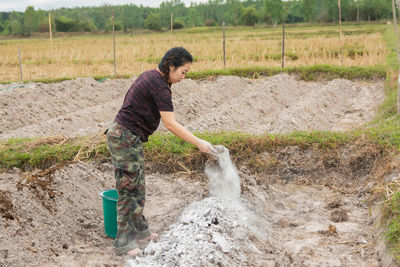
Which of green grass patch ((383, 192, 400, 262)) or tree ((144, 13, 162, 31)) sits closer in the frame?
green grass patch ((383, 192, 400, 262))

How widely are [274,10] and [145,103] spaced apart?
190 feet

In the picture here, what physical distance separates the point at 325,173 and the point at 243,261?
218 centimetres

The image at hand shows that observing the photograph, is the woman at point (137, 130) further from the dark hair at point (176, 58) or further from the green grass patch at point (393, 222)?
the green grass patch at point (393, 222)

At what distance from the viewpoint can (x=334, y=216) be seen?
13.4 ft

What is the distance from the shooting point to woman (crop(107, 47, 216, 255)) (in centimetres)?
321

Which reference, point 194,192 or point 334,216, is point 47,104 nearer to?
point 194,192

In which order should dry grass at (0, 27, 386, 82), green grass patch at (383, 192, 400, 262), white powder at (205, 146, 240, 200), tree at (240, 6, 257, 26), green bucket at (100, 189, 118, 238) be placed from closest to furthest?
1. green grass patch at (383, 192, 400, 262)
2. green bucket at (100, 189, 118, 238)
3. white powder at (205, 146, 240, 200)
4. dry grass at (0, 27, 386, 82)
5. tree at (240, 6, 257, 26)

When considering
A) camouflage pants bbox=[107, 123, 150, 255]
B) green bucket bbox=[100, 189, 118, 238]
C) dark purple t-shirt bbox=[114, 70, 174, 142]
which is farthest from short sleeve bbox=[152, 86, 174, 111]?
green bucket bbox=[100, 189, 118, 238]

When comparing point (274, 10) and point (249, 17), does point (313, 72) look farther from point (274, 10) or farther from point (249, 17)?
point (249, 17)

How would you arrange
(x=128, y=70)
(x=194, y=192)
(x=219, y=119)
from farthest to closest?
(x=128, y=70) < (x=219, y=119) < (x=194, y=192)

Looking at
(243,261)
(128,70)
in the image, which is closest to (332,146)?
(243,261)

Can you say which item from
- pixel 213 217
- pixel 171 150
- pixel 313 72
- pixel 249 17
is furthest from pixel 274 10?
→ pixel 213 217

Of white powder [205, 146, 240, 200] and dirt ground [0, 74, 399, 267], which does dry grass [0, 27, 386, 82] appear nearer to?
dirt ground [0, 74, 399, 267]

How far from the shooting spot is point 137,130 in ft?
11.0
